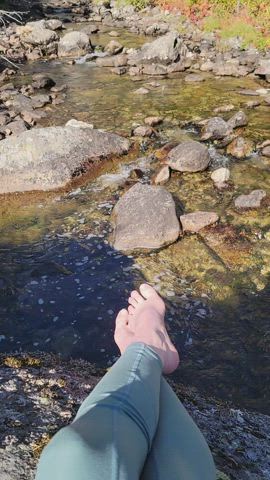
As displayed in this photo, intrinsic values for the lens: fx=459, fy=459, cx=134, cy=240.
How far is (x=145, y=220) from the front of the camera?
6578 mm

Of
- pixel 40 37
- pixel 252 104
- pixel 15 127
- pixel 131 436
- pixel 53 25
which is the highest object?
pixel 131 436

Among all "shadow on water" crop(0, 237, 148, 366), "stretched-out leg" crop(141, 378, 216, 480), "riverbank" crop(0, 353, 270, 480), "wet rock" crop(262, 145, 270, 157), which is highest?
"stretched-out leg" crop(141, 378, 216, 480)

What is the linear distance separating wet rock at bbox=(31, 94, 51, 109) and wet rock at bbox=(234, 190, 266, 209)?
690cm

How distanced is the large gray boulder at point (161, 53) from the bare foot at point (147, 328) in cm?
1309

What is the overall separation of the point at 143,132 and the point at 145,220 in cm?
377

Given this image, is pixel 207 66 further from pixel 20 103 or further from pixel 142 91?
pixel 20 103

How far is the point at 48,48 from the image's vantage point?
17.5 meters

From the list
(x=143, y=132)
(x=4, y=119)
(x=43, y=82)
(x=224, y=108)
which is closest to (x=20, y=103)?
(x=4, y=119)

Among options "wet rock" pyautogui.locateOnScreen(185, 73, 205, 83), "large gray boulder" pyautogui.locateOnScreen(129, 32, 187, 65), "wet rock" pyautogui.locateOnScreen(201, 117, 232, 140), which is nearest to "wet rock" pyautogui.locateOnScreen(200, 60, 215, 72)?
"wet rock" pyautogui.locateOnScreen(185, 73, 205, 83)

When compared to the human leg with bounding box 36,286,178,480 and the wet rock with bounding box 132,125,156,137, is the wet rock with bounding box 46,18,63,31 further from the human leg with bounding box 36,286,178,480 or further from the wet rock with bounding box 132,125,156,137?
the human leg with bounding box 36,286,178,480

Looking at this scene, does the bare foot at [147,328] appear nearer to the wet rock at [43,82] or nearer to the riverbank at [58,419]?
the riverbank at [58,419]

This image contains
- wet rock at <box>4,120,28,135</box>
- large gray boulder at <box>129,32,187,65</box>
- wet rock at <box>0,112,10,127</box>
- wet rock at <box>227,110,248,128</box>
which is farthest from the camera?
large gray boulder at <box>129,32,187,65</box>

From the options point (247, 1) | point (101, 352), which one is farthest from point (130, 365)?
point (247, 1)

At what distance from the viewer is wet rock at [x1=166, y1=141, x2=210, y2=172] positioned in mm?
8227
